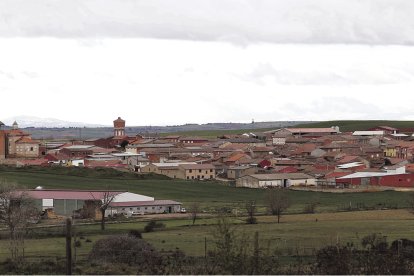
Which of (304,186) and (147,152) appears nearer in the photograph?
(304,186)

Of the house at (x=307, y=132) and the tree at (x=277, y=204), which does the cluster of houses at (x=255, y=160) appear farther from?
the tree at (x=277, y=204)

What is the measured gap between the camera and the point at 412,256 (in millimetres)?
25688

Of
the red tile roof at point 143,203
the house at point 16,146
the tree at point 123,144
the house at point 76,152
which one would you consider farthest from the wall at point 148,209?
the tree at point 123,144

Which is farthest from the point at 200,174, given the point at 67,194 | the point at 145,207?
the point at 145,207

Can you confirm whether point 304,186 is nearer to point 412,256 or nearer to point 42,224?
point 42,224

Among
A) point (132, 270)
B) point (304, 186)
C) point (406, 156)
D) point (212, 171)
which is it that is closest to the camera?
point (132, 270)

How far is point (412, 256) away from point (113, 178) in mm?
61992

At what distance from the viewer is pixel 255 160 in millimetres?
108375

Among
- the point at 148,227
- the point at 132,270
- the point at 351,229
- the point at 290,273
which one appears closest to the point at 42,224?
the point at 148,227

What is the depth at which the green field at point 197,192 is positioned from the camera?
209 ft

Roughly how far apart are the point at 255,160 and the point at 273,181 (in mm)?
22623

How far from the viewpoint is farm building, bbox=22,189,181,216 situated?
60594 millimetres

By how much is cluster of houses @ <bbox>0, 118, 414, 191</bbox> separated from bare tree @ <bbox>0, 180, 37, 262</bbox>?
117ft

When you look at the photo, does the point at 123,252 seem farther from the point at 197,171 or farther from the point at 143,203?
the point at 197,171
